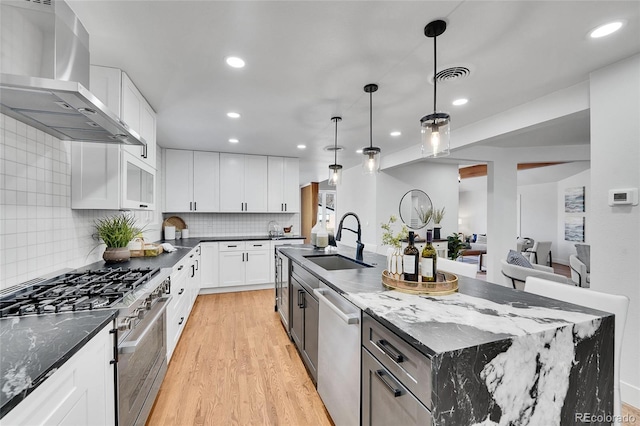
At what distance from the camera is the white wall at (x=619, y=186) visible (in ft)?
6.57

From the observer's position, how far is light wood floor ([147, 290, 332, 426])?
1858 millimetres

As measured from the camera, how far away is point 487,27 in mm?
1678

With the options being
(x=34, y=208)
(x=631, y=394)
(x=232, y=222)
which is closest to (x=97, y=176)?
(x=34, y=208)

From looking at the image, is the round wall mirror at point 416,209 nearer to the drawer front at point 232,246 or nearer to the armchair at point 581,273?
the armchair at point 581,273

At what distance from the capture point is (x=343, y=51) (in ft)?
6.38

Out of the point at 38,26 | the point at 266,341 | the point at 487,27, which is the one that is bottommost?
the point at 266,341

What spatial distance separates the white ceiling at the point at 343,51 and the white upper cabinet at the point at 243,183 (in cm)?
200

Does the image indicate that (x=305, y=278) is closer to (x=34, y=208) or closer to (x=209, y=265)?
Answer: (x=34, y=208)

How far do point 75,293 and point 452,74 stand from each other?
2.90 metres

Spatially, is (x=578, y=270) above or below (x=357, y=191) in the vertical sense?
below

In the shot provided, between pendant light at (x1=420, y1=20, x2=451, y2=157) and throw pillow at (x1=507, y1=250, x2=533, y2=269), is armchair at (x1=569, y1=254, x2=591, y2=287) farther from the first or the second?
pendant light at (x1=420, y1=20, x2=451, y2=157)

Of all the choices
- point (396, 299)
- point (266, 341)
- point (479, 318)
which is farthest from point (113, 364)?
point (266, 341)

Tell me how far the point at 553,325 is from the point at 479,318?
10.2 inches

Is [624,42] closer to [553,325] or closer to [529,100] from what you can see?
[529,100]
